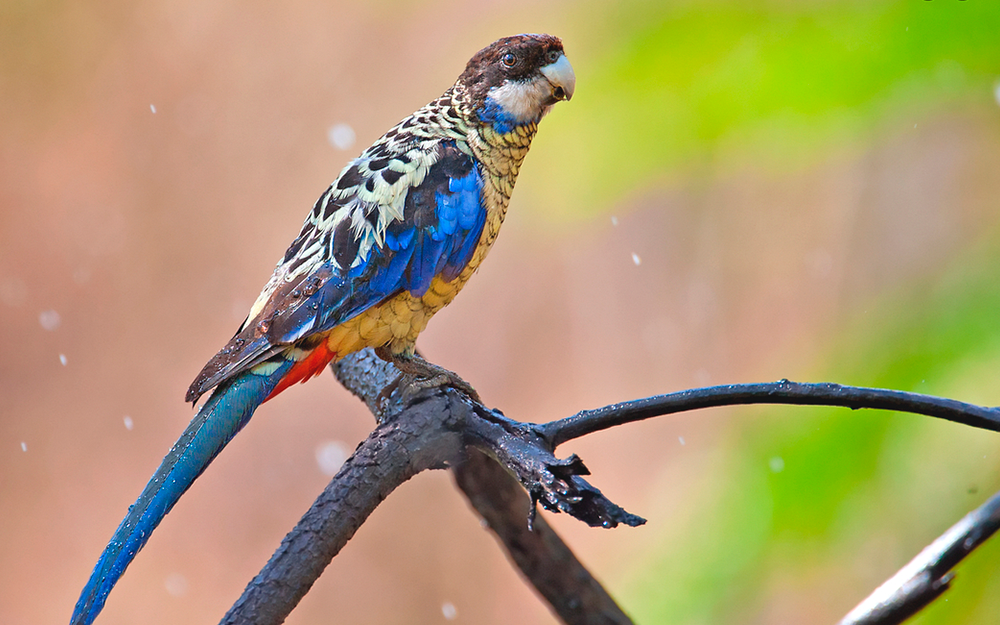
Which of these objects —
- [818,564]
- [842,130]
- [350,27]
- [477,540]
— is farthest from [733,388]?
[350,27]

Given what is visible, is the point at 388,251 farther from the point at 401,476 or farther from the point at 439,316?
the point at 439,316

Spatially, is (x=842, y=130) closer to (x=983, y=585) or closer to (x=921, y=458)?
(x=921, y=458)

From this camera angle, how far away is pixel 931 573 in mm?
1188

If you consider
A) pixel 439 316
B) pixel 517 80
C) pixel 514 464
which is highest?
pixel 439 316

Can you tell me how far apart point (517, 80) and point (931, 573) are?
3.73ft

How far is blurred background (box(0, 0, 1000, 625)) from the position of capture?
9.37 feet

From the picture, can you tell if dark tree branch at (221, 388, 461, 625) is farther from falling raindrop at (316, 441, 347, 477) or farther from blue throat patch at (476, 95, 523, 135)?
falling raindrop at (316, 441, 347, 477)

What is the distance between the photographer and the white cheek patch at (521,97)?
1.63 m

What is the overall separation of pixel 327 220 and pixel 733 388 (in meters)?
0.83

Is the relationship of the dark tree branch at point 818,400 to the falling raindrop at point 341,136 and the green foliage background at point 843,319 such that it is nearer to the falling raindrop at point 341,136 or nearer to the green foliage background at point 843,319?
the green foliage background at point 843,319

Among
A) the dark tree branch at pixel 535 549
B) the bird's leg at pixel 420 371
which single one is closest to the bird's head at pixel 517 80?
the bird's leg at pixel 420 371

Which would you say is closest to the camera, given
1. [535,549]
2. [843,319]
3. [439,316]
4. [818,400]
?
[818,400]

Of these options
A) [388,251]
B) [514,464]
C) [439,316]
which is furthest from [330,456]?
[514,464]

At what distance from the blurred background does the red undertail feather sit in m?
1.56
